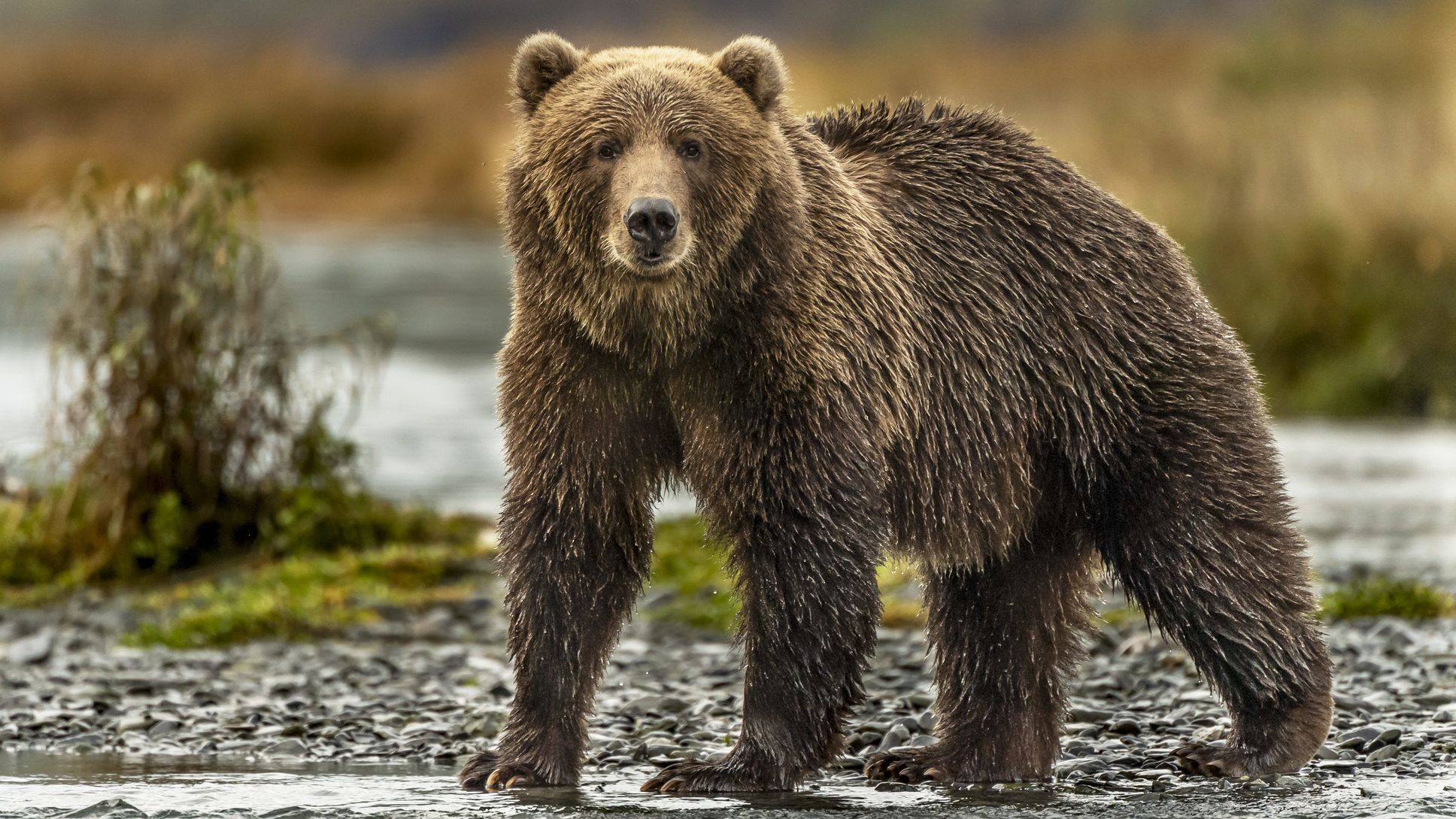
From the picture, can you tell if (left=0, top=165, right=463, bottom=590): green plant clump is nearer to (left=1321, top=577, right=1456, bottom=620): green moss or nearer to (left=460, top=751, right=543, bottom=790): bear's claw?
(left=460, top=751, right=543, bottom=790): bear's claw

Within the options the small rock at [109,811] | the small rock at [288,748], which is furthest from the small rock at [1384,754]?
the small rock at [109,811]

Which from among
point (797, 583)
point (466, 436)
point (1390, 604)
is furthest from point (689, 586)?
point (466, 436)

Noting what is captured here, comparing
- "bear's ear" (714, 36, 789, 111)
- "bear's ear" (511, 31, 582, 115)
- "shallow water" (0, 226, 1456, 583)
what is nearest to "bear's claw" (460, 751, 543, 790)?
"shallow water" (0, 226, 1456, 583)

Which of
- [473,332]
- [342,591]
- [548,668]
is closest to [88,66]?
[473,332]

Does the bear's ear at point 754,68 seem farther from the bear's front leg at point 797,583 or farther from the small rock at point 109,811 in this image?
the small rock at point 109,811

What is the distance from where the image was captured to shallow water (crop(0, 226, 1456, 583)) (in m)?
10.8

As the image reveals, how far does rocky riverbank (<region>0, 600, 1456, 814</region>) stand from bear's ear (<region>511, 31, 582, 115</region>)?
1973 mm

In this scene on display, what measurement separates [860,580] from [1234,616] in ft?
4.04

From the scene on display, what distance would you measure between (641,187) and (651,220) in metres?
0.14

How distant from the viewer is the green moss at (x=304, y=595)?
823 centimetres

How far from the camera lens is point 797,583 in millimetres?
5176

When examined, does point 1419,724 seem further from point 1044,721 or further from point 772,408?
point 772,408

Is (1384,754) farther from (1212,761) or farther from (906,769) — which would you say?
(906,769)

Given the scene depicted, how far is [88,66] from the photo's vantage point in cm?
4528
